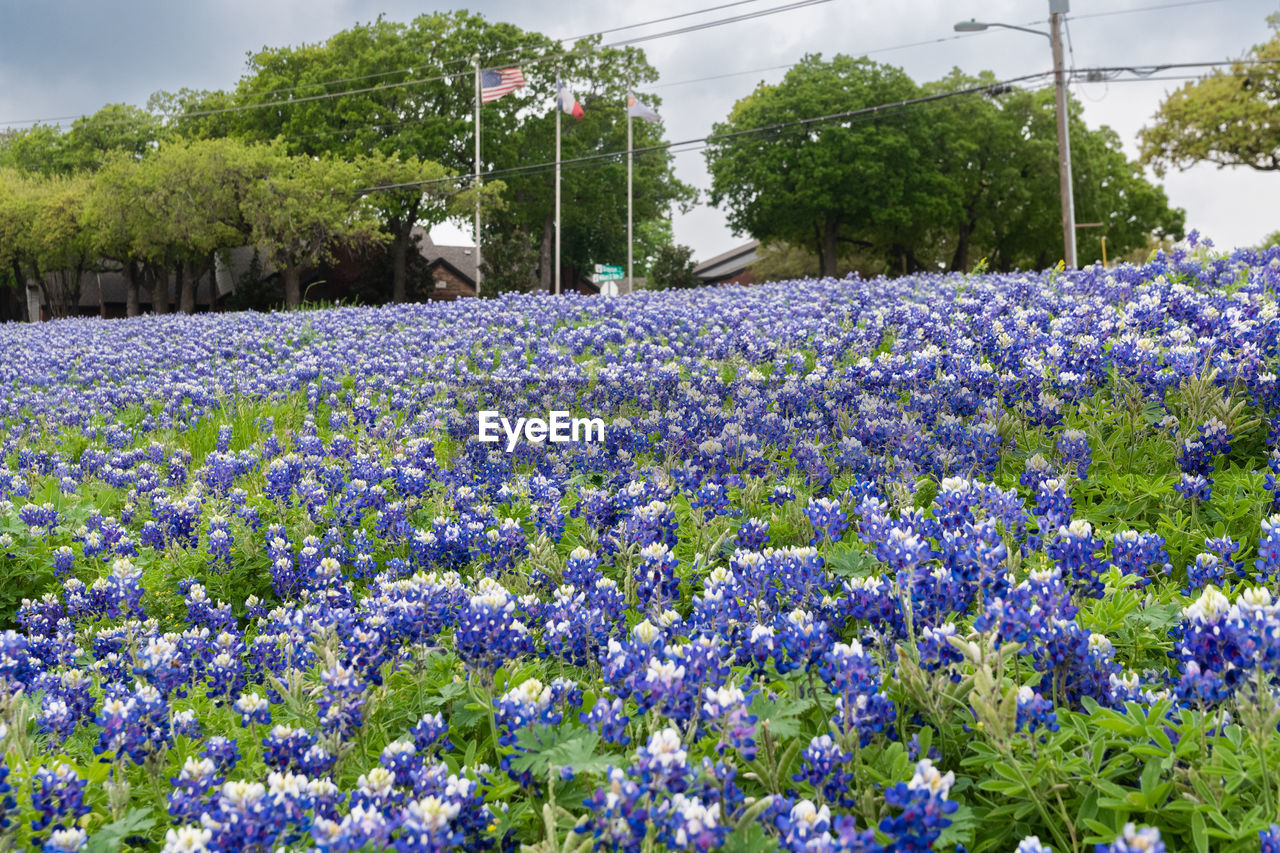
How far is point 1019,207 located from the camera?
49.9 meters

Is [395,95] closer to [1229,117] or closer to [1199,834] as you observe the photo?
[1229,117]

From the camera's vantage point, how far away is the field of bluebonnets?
1.99 metres

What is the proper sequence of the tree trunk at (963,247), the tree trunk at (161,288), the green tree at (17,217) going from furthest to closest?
the tree trunk at (963,247) → the green tree at (17,217) → the tree trunk at (161,288)

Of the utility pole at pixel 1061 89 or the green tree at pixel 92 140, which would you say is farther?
the green tree at pixel 92 140

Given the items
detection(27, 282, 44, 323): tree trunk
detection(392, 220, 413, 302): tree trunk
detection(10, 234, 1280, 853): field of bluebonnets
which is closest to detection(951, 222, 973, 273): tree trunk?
detection(392, 220, 413, 302): tree trunk

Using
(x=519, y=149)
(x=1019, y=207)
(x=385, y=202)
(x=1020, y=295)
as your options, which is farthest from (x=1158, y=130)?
(x=1020, y=295)

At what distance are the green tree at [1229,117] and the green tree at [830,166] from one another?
36.2 feet

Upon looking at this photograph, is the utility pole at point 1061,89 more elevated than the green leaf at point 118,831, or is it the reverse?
the utility pole at point 1061,89

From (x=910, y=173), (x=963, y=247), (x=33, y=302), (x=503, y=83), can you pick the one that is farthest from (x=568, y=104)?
(x=33, y=302)

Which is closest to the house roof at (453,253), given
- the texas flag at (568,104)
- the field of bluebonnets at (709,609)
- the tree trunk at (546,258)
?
the tree trunk at (546,258)

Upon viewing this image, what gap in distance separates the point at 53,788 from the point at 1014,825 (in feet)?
7.61

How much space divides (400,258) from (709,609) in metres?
46.5

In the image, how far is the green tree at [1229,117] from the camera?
127 ft

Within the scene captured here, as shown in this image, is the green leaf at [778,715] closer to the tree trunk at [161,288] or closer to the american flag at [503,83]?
the american flag at [503,83]
